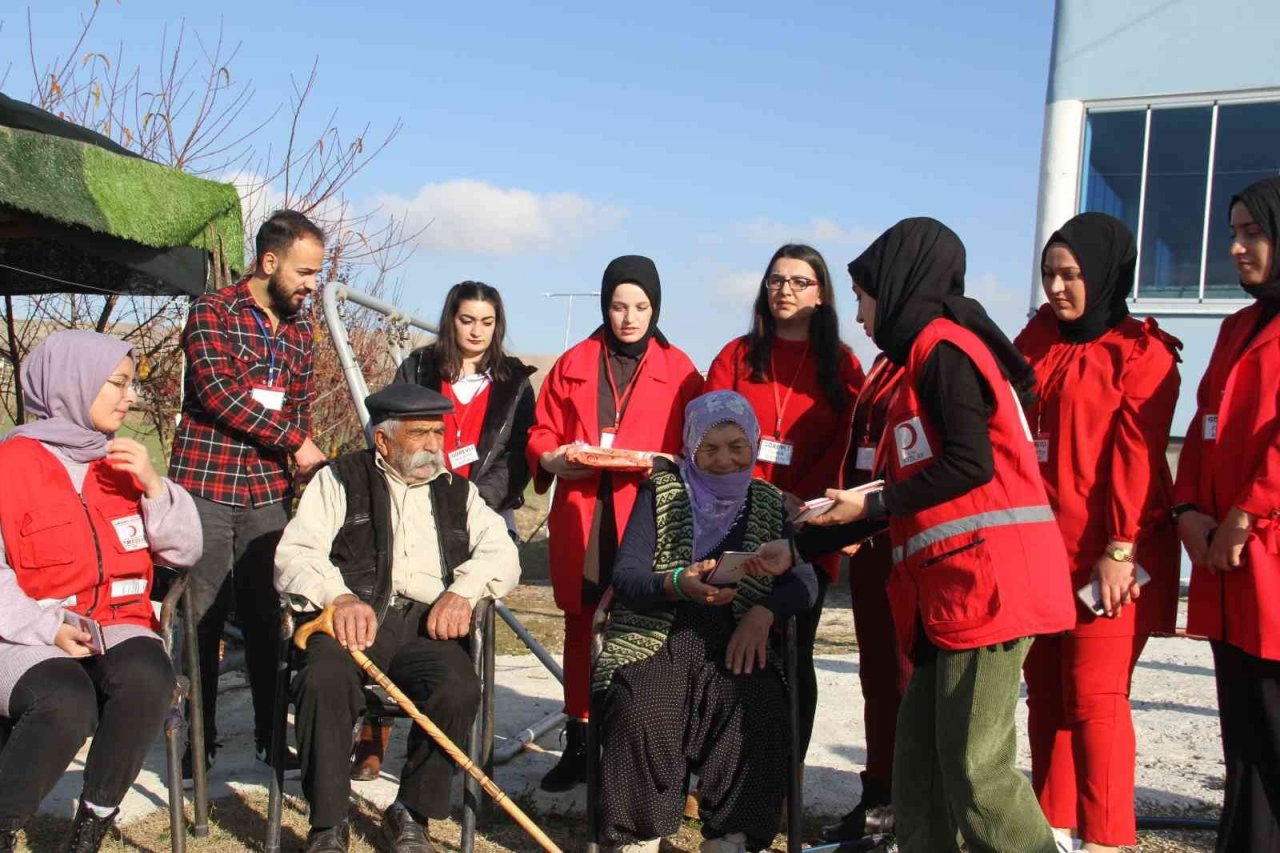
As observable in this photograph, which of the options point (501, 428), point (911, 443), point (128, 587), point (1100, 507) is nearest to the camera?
point (911, 443)

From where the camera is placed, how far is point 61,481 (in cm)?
352

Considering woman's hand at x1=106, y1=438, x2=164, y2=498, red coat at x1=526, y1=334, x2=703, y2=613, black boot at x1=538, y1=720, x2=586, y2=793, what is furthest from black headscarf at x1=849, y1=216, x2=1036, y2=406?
woman's hand at x1=106, y1=438, x2=164, y2=498

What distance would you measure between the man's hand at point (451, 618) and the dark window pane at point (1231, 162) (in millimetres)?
7766

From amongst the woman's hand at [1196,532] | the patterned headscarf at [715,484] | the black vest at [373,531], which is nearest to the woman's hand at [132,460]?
the black vest at [373,531]

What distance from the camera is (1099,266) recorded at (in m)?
3.39

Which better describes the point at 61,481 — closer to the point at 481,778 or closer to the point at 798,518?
the point at 481,778

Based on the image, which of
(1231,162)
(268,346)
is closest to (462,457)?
(268,346)

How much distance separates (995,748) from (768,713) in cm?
78

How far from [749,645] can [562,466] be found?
108 centimetres

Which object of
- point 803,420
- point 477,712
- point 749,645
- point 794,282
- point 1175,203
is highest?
point 1175,203

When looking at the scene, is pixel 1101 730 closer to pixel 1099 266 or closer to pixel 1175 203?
pixel 1099 266

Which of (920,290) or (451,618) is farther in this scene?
(451,618)

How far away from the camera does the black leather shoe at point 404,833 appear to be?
3.61 metres

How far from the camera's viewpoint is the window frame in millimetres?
9477
